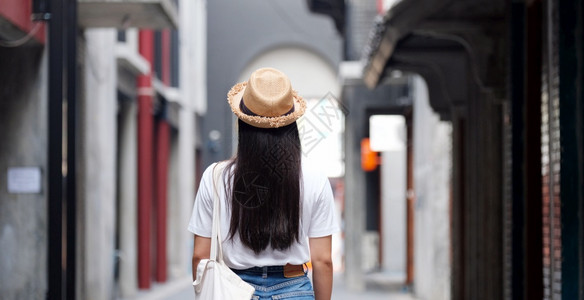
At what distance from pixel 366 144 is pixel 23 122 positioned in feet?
48.7

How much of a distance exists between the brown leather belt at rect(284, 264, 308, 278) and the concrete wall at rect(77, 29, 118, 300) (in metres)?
9.76

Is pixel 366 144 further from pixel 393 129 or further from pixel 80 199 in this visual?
pixel 80 199

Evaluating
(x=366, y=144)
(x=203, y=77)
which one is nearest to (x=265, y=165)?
(x=366, y=144)

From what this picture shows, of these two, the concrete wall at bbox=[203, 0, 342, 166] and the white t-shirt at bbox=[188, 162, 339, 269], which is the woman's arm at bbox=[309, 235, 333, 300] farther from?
the concrete wall at bbox=[203, 0, 342, 166]

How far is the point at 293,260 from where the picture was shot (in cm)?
429

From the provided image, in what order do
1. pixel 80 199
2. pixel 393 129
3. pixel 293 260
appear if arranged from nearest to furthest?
pixel 293 260, pixel 80 199, pixel 393 129

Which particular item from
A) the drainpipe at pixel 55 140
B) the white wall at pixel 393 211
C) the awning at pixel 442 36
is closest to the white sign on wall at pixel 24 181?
the drainpipe at pixel 55 140

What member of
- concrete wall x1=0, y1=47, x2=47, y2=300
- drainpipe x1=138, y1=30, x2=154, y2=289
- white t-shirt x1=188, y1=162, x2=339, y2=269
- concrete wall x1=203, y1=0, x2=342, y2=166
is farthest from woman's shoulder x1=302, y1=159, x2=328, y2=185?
concrete wall x1=203, y1=0, x2=342, y2=166

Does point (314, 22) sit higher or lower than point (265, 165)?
higher

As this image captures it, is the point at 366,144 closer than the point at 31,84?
No

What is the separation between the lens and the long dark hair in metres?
4.26

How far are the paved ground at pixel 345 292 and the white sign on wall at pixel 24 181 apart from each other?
6.58 m

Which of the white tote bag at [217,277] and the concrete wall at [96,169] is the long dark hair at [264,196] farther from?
the concrete wall at [96,169]

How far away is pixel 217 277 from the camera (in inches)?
165
